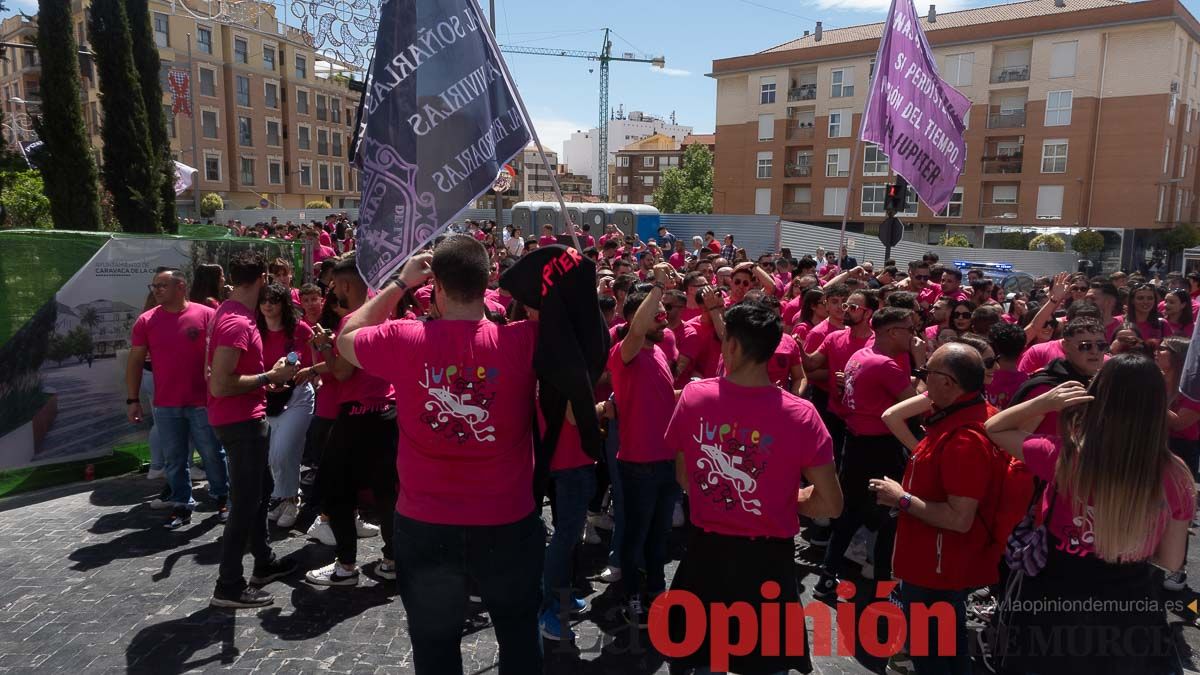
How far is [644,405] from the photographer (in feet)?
14.2

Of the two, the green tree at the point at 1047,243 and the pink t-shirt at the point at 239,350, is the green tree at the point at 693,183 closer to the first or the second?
the green tree at the point at 1047,243

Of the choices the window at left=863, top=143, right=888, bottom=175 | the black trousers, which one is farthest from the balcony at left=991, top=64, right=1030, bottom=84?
the black trousers

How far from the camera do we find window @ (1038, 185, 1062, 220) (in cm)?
4009

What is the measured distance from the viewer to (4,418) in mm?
6570

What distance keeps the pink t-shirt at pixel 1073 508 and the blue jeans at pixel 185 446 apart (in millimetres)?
5469

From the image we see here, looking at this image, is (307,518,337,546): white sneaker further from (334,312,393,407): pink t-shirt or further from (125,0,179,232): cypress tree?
(125,0,179,232): cypress tree

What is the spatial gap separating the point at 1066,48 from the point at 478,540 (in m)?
46.4

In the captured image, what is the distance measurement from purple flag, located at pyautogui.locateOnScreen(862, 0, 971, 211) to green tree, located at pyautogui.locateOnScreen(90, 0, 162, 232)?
→ 1583 centimetres

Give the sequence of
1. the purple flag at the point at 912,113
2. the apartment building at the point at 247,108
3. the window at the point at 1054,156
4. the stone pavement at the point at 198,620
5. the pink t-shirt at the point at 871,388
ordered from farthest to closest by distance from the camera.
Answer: the apartment building at the point at 247,108 < the window at the point at 1054,156 < the purple flag at the point at 912,113 < the pink t-shirt at the point at 871,388 < the stone pavement at the point at 198,620

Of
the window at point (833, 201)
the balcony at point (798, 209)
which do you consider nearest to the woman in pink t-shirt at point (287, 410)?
the window at point (833, 201)

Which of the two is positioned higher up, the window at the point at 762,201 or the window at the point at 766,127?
the window at the point at 766,127

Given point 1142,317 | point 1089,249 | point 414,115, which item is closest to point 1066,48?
point 1089,249

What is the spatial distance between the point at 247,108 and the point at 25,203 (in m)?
38.9

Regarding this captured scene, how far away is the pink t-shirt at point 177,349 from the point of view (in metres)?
5.52
